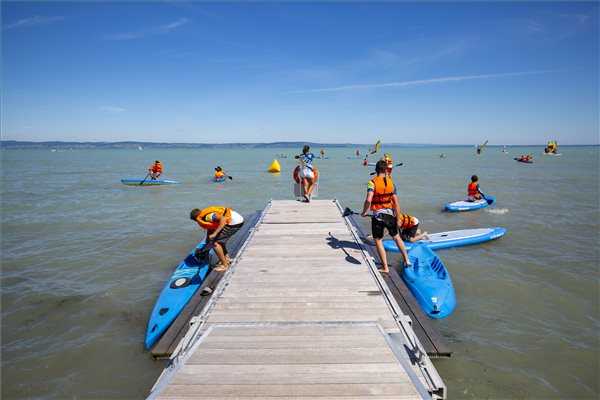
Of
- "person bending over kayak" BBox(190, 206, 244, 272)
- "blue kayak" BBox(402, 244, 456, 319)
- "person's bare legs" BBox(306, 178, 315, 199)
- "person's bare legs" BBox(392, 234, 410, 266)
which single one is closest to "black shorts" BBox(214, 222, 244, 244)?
"person bending over kayak" BBox(190, 206, 244, 272)

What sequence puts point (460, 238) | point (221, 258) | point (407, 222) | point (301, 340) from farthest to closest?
point (460, 238), point (407, 222), point (221, 258), point (301, 340)

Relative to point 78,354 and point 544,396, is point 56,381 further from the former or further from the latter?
point 544,396

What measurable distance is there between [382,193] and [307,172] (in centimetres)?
575

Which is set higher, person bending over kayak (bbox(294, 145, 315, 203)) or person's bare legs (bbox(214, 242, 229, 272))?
person bending over kayak (bbox(294, 145, 315, 203))

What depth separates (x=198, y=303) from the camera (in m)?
5.50

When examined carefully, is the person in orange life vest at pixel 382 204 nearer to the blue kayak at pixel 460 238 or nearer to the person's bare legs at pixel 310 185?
the blue kayak at pixel 460 238

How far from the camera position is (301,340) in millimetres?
3797

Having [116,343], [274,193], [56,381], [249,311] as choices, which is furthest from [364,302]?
[274,193]

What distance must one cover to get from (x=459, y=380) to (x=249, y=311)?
11.7 feet

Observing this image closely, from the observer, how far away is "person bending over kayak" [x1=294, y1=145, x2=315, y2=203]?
1116 centimetres

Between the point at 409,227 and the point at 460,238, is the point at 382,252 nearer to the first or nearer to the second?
the point at 409,227

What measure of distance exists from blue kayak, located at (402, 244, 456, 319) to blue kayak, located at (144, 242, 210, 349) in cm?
488

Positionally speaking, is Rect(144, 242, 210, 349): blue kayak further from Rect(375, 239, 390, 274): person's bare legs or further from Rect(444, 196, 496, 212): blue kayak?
Rect(444, 196, 496, 212): blue kayak

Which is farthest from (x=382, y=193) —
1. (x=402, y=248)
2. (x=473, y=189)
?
(x=473, y=189)
